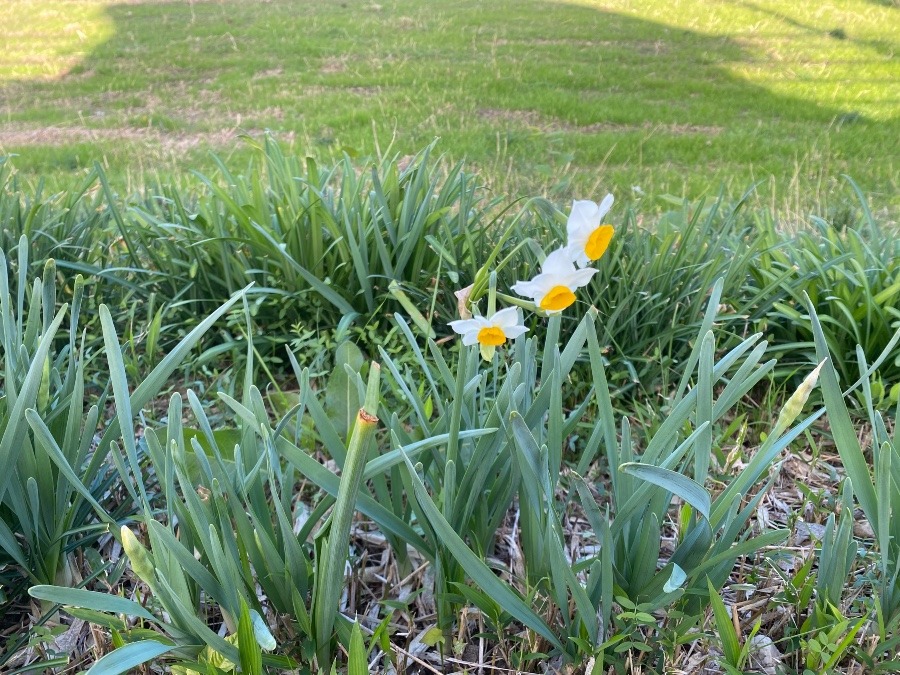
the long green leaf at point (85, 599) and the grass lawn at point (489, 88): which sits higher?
the long green leaf at point (85, 599)

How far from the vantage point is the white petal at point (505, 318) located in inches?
Result: 32.7

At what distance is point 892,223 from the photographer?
3.11 metres

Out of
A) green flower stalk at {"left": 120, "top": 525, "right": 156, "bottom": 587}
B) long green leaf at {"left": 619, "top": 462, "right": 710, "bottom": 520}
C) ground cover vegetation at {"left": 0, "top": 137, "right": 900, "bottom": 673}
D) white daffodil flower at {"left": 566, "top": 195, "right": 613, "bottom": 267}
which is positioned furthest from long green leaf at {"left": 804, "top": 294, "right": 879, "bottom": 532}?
green flower stalk at {"left": 120, "top": 525, "right": 156, "bottom": 587}

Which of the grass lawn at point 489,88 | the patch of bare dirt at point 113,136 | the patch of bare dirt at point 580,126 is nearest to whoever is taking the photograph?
the grass lawn at point 489,88

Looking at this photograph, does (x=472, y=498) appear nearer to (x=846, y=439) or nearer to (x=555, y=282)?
(x=555, y=282)

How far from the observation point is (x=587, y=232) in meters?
0.81

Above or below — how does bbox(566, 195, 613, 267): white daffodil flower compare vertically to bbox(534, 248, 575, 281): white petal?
above

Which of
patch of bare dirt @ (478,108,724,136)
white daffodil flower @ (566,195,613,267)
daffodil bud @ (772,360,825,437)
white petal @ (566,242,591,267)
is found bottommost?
patch of bare dirt @ (478,108,724,136)

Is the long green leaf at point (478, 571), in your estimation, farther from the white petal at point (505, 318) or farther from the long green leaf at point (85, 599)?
the long green leaf at point (85, 599)

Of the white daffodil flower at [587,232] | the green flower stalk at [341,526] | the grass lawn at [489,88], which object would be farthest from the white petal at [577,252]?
the grass lawn at [489,88]

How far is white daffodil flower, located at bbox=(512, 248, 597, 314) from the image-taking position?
0.80 metres

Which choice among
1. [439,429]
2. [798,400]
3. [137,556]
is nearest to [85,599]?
[137,556]

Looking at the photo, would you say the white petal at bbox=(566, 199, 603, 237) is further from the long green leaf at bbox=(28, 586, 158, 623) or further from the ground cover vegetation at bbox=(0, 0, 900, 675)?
the long green leaf at bbox=(28, 586, 158, 623)

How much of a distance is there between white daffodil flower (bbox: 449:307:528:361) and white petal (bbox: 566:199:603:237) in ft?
0.40
